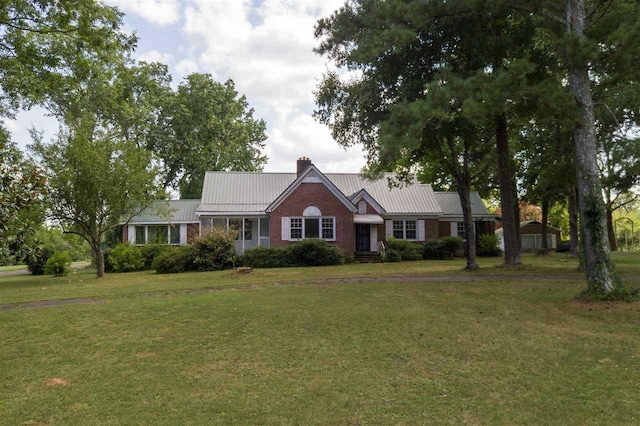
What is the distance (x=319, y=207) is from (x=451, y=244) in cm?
943

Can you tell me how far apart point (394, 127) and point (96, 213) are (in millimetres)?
Result: 17572

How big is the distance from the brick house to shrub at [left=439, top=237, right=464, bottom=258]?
1.86 m

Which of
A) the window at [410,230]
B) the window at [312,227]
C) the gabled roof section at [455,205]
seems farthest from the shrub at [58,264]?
the gabled roof section at [455,205]

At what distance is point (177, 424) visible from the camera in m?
4.73

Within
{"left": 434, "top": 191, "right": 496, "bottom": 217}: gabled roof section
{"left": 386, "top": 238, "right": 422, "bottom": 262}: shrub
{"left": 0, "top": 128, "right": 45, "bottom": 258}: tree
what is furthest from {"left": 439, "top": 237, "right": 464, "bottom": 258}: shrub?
{"left": 0, "top": 128, "right": 45, "bottom": 258}: tree

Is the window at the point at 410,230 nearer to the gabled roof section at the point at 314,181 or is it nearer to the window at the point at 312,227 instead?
the gabled roof section at the point at 314,181

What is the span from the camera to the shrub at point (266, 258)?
25.0 meters

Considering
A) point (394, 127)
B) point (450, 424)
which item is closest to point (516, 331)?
point (450, 424)

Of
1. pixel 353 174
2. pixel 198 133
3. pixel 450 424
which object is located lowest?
pixel 450 424

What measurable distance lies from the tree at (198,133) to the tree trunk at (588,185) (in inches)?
1318

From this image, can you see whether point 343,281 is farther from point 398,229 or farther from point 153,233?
point 153,233

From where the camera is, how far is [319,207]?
92.8 ft

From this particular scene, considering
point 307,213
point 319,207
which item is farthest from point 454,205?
point 307,213

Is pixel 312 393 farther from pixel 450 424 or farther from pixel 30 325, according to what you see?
pixel 30 325
